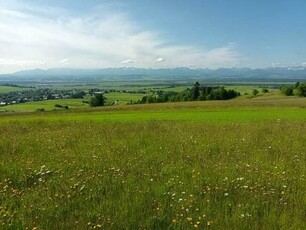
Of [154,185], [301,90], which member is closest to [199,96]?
[301,90]

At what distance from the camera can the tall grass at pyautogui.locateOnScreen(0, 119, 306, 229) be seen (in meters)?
5.71

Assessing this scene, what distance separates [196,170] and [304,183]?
2606 millimetres

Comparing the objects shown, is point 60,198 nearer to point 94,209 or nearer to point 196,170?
point 94,209

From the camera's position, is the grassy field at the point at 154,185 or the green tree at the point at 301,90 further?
the green tree at the point at 301,90

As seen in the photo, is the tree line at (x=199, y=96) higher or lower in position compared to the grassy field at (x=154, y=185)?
lower

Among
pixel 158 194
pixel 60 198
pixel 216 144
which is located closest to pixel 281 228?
pixel 158 194

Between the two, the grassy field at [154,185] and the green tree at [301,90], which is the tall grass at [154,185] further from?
the green tree at [301,90]

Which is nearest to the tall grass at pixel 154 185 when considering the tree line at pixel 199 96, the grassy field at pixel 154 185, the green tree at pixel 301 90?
the grassy field at pixel 154 185

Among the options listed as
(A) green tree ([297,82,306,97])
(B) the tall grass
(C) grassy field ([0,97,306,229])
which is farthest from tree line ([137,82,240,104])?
(B) the tall grass

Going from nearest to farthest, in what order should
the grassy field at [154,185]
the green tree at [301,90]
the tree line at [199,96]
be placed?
1. the grassy field at [154,185]
2. the green tree at [301,90]
3. the tree line at [199,96]

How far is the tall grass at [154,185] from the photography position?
18.7ft

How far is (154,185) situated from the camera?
746 centimetres

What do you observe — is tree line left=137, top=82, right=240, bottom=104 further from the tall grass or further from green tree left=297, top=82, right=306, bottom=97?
the tall grass

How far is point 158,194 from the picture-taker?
22.6 ft
